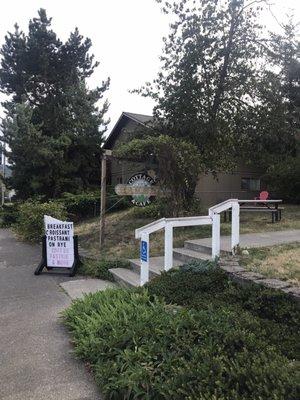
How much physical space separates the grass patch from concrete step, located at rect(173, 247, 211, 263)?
0.80 metres

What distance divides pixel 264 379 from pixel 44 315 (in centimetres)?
402

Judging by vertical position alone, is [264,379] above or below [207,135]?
below

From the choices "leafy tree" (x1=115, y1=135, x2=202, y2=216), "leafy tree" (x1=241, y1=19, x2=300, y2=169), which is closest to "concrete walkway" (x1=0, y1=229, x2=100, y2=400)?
"leafy tree" (x1=115, y1=135, x2=202, y2=216)

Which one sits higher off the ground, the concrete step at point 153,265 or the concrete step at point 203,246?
the concrete step at point 203,246

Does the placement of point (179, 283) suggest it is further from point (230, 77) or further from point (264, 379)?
point (230, 77)

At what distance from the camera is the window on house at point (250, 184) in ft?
80.7

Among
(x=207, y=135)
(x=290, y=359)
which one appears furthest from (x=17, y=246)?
(x=290, y=359)

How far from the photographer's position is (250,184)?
24844 mm

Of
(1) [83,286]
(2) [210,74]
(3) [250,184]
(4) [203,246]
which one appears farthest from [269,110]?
(3) [250,184]

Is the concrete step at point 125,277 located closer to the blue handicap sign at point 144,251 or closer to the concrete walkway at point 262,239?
the blue handicap sign at point 144,251

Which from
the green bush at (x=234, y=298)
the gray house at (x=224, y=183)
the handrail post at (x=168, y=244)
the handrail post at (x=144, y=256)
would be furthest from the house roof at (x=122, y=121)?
the green bush at (x=234, y=298)

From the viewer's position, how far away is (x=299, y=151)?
20.0 metres

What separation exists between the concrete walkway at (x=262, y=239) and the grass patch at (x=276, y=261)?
46 centimetres

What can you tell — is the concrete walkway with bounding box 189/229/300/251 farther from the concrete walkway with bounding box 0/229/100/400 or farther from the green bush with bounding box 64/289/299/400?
the green bush with bounding box 64/289/299/400
